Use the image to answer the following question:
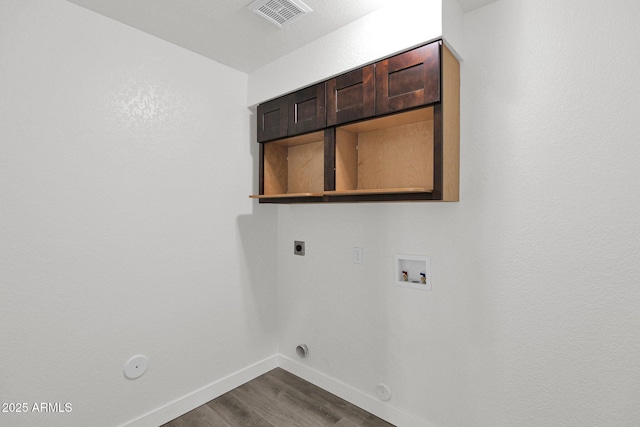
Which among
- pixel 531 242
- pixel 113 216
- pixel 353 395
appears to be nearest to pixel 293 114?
pixel 113 216

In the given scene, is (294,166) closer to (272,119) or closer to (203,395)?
(272,119)

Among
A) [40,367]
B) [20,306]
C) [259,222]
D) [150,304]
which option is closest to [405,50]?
[259,222]

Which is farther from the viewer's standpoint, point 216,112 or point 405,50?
point 216,112

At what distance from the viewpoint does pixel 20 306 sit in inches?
60.7

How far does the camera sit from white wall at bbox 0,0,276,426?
1.55 meters

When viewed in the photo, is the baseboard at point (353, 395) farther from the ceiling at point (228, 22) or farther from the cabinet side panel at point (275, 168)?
the ceiling at point (228, 22)

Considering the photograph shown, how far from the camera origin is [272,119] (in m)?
2.33

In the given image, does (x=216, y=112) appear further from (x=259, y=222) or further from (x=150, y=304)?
(x=150, y=304)

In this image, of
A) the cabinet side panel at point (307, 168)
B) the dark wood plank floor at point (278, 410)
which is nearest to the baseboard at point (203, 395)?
the dark wood plank floor at point (278, 410)

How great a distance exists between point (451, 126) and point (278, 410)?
2.10m

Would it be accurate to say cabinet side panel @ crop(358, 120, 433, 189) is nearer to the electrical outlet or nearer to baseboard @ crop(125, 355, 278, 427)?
the electrical outlet

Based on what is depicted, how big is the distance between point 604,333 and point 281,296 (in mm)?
2109

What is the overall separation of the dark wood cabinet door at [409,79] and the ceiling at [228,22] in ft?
1.09

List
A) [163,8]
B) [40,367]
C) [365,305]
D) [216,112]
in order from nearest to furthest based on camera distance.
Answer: [40,367] < [163,8] < [365,305] < [216,112]
